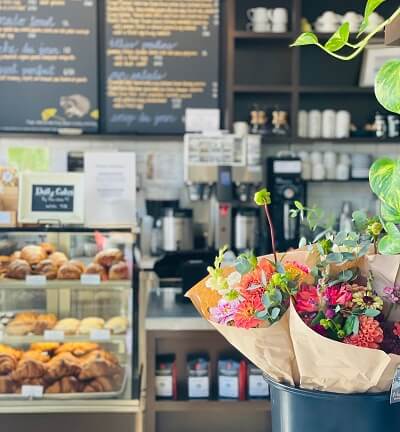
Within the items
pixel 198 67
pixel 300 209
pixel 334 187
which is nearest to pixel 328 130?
pixel 334 187

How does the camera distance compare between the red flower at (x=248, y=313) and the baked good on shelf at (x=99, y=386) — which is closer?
the red flower at (x=248, y=313)

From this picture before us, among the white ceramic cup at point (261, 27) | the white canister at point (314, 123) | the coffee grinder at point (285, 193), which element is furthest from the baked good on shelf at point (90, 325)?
the white ceramic cup at point (261, 27)

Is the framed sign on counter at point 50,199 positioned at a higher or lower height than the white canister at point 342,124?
lower

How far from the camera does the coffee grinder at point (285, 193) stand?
158 inches

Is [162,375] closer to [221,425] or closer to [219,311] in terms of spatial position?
[221,425]

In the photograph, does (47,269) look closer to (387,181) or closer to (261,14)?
(387,181)

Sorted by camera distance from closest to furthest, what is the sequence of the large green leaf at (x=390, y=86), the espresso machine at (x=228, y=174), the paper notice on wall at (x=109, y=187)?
the large green leaf at (x=390, y=86), the paper notice on wall at (x=109, y=187), the espresso machine at (x=228, y=174)

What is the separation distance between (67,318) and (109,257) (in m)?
0.32

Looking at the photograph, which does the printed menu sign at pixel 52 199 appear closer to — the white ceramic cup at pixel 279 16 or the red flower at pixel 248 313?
the red flower at pixel 248 313

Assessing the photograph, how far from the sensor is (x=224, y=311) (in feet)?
3.10

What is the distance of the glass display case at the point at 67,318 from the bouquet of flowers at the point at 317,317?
5.36 ft

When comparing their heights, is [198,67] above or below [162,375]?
above

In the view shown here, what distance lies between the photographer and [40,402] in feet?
8.31

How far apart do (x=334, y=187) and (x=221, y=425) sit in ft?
7.64
